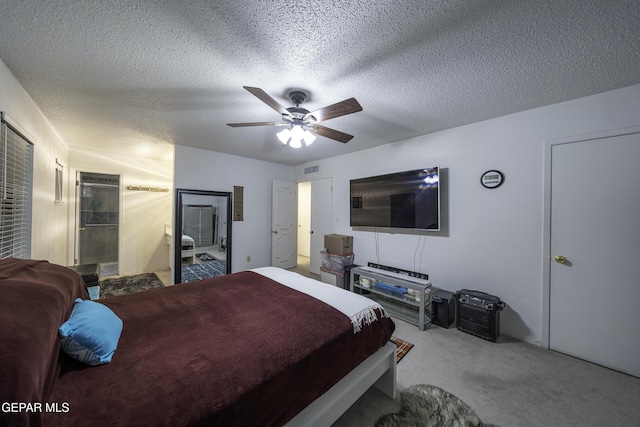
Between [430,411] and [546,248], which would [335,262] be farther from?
[546,248]

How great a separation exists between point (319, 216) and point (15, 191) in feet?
12.4

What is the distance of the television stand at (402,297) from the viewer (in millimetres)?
2691

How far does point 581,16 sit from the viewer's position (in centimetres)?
129

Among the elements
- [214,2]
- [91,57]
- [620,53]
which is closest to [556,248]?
[620,53]

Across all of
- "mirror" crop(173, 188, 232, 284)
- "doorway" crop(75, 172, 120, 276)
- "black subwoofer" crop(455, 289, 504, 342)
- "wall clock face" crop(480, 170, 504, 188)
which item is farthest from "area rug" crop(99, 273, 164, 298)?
"wall clock face" crop(480, 170, 504, 188)

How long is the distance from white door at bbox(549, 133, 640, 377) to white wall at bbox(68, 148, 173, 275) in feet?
18.3

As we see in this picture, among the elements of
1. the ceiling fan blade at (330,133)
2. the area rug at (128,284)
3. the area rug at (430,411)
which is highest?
the ceiling fan blade at (330,133)

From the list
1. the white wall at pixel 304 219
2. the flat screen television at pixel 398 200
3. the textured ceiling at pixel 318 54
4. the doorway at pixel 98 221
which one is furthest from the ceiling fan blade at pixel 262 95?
the white wall at pixel 304 219

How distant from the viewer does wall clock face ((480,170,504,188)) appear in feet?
8.48

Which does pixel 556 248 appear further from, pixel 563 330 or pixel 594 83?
pixel 594 83

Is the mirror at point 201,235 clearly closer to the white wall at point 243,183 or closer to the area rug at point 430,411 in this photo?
the white wall at point 243,183

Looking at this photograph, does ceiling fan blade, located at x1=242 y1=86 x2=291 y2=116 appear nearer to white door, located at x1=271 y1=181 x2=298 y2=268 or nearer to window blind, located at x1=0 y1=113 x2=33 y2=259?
window blind, located at x1=0 y1=113 x2=33 y2=259

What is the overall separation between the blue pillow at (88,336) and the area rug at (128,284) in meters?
3.16

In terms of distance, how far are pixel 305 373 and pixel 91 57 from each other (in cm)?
251
